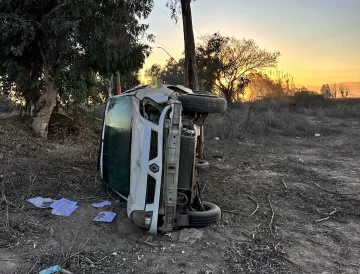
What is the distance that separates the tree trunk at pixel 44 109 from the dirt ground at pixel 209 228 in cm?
152

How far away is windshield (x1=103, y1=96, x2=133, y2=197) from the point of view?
3891 mm

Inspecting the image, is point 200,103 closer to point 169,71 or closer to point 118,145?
point 118,145

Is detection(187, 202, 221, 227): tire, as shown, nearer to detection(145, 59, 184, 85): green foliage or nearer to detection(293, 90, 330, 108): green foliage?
detection(293, 90, 330, 108): green foliage

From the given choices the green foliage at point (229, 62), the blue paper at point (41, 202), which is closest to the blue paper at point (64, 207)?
the blue paper at point (41, 202)

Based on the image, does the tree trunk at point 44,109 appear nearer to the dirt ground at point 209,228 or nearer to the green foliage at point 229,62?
the dirt ground at point 209,228

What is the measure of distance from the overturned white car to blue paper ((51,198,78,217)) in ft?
2.06

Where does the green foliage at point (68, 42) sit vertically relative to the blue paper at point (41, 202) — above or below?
above

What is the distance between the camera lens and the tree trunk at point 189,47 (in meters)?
8.55

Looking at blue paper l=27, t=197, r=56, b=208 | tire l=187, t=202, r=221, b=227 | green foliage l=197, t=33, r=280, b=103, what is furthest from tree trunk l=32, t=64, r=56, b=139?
green foliage l=197, t=33, r=280, b=103

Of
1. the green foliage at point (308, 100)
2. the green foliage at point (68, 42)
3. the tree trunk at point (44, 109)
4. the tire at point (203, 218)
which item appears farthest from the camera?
the green foliage at point (308, 100)

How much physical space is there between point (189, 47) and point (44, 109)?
4365mm

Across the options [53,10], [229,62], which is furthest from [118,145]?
[229,62]

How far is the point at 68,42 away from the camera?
25.7 ft

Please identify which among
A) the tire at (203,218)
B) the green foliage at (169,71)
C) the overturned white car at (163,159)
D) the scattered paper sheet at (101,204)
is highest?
the green foliage at (169,71)
